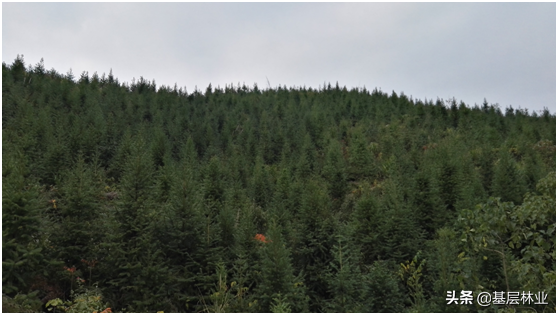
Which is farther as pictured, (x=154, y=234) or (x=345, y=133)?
(x=345, y=133)

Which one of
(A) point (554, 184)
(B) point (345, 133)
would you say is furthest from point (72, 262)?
(B) point (345, 133)

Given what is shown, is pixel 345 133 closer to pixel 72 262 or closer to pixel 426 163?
pixel 426 163

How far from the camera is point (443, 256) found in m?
16.1

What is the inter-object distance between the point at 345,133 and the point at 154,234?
168ft

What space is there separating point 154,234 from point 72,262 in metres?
3.90

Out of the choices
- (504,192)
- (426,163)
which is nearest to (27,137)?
(426,163)

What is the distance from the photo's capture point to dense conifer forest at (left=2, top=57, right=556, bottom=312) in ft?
43.5

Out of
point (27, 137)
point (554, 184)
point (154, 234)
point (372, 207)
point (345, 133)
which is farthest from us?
point (345, 133)

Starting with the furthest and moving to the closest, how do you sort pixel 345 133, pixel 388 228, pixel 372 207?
pixel 345 133 < pixel 372 207 < pixel 388 228

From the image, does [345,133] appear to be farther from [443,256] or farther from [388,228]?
[443,256]

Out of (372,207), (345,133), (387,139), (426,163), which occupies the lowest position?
(372,207)

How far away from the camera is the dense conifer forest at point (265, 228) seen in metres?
13.3

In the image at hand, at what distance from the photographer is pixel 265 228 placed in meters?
27.5

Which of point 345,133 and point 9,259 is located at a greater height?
point 345,133
